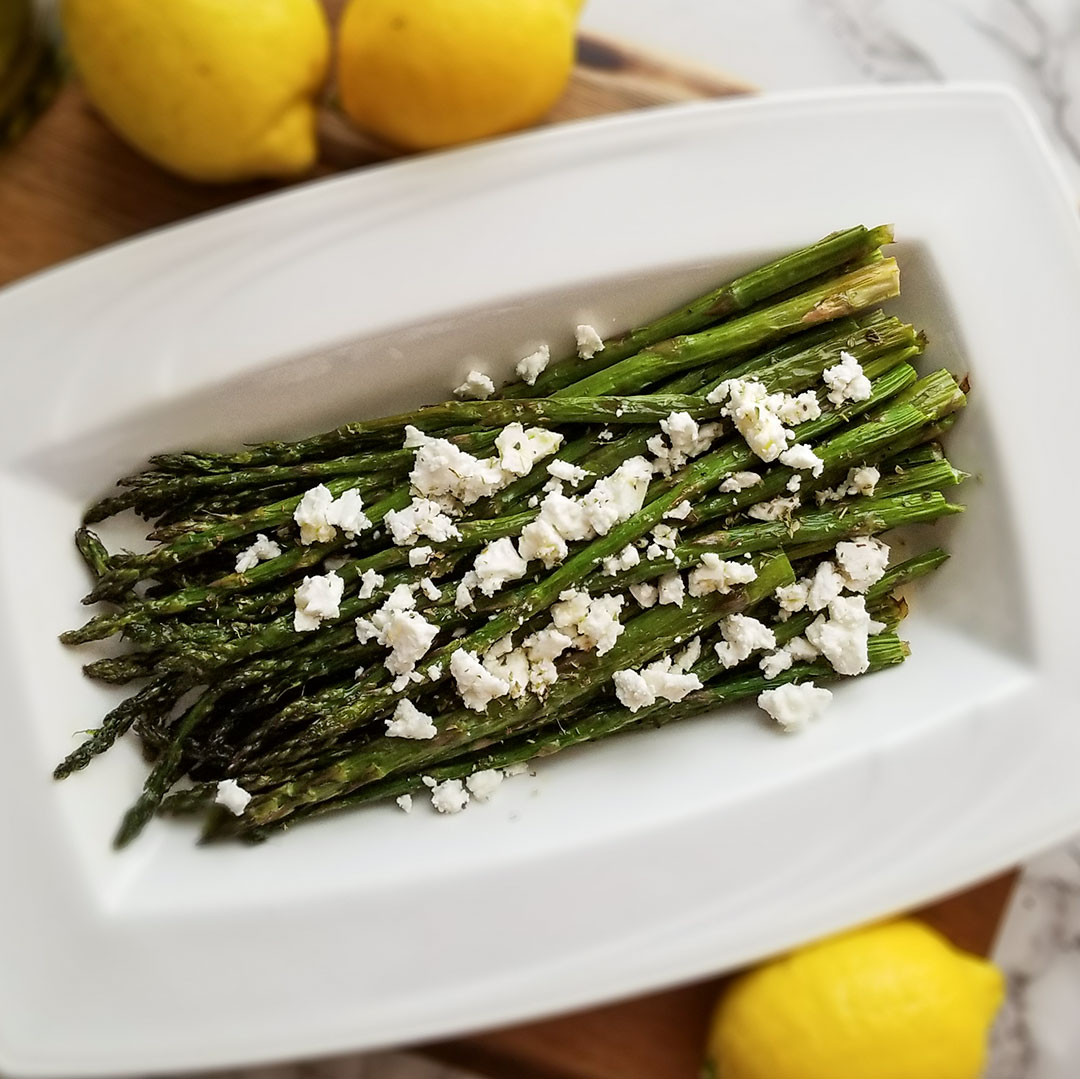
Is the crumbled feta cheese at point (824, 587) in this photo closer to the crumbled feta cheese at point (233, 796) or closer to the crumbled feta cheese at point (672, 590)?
the crumbled feta cheese at point (672, 590)

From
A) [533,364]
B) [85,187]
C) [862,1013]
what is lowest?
[862,1013]

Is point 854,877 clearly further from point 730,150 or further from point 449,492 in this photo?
point 730,150

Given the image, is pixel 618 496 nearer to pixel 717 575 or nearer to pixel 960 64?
pixel 717 575

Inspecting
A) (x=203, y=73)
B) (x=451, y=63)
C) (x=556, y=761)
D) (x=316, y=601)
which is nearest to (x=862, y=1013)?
(x=556, y=761)

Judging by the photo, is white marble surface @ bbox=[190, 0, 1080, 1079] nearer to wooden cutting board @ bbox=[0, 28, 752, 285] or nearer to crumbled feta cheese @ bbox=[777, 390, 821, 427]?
wooden cutting board @ bbox=[0, 28, 752, 285]

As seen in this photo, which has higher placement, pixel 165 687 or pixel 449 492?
pixel 449 492

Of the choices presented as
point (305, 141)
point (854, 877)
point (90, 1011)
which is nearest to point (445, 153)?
point (305, 141)
